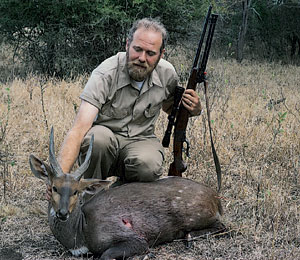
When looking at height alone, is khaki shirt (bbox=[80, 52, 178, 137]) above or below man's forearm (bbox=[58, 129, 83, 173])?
above

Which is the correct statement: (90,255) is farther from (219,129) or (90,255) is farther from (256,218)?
(219,129)

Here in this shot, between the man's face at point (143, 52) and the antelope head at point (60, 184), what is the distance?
1351 millimetres

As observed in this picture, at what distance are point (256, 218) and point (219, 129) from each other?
2.39 metres

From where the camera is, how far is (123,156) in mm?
4750

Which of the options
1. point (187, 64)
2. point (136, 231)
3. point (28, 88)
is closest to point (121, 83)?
point (136, 231)

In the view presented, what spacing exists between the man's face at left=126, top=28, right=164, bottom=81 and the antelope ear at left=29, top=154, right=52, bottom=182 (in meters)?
1.49

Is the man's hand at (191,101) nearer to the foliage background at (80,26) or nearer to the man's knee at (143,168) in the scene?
the man's knee at (143,168)

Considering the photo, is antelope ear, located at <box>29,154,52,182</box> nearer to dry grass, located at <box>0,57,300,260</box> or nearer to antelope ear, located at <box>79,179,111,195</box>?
antelope ear, located at <box>79,179,111,195</box>

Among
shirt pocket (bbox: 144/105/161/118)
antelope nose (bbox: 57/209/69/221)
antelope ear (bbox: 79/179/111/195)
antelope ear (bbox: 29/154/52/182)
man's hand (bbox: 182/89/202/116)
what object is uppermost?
man's hand (bbox: 182/89/202/116)

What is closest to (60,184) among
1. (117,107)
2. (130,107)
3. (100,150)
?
(100,150)

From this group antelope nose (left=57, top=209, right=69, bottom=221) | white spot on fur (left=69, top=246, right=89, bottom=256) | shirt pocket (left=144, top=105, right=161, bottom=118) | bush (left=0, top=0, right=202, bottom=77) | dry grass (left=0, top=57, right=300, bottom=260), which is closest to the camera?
antelope nose (left=57, top=209, right=69, bottom=221)

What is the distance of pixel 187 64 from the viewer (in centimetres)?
1269

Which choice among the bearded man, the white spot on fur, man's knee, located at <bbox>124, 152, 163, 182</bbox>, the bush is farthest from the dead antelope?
the bush

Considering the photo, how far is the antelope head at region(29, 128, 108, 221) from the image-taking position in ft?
11.3
